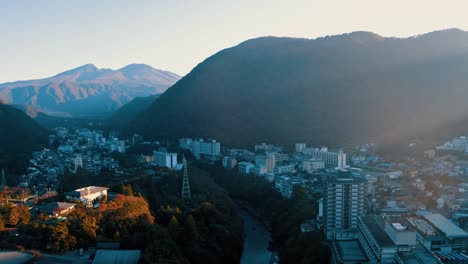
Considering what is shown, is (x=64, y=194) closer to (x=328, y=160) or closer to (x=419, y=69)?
(x=328, y=160)

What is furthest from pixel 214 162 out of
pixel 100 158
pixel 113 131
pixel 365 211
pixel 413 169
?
pixel 113 131

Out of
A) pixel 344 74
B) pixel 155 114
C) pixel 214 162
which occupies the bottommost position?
pixel 214 162

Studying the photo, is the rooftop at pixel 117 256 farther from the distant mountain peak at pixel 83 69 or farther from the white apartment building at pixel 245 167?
the distant mountain peak at pixel 83 69

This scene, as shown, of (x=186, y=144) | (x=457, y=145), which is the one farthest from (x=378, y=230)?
(x=186, y=144)

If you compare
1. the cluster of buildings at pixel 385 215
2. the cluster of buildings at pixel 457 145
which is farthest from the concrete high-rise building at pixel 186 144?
the cluster of buildings at pixel 457 145

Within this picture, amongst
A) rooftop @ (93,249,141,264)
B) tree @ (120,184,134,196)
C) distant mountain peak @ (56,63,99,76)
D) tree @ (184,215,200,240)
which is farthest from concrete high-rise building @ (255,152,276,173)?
distant mountain peak @ (56,63,99,76)

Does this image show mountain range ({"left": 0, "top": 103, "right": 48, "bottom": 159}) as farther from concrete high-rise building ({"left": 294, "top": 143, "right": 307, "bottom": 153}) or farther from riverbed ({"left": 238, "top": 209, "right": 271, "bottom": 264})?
concrete high-rise building ({"left": 294, "top": 143, "right": 307, "bottom": 153})

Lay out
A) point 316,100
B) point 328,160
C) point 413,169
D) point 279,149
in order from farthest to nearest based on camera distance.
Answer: point 316,100
point 279,149
point 328,160
point 413,169
